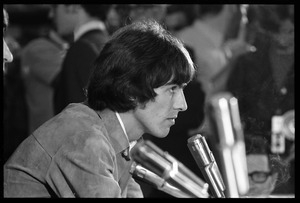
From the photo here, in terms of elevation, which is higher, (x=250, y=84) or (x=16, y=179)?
(x=16, y=179)

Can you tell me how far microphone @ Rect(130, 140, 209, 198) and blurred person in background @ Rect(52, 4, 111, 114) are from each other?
5.96ft

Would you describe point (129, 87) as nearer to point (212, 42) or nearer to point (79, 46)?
point (79, 46)

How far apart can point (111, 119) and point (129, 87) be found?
116mm

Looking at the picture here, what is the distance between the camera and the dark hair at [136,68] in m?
1.98

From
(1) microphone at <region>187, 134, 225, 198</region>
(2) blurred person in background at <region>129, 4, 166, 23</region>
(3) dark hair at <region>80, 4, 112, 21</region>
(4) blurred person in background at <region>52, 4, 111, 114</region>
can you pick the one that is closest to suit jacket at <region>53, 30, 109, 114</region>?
(4) blurred person in background at <region>52, 4, 111, 114</region>

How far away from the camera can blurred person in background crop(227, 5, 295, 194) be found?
351cm

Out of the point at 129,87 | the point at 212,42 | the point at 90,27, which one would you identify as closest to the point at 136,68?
the point at 129,87

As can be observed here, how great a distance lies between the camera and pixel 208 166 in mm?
1688

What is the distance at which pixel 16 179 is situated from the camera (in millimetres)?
1932

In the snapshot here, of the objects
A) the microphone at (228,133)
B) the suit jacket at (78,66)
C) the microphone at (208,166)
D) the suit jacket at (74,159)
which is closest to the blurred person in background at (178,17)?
the suit jacket at (78,66)

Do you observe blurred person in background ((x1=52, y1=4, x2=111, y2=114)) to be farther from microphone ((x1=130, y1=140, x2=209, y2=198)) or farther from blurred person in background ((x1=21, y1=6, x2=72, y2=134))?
microphone ((x1=130, y1=140, x2=209, y2=198))
